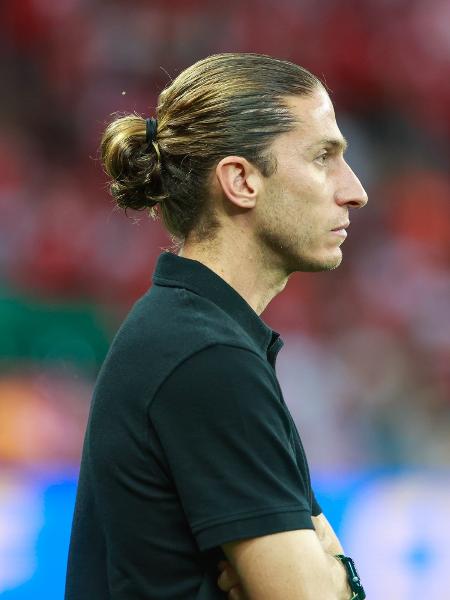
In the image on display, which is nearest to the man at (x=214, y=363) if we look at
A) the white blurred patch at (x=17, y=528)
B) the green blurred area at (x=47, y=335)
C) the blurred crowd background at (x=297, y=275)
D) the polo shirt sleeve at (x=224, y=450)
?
the polo shirt sleeve at (x=224, y=450)

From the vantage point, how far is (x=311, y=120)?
181 centimetres

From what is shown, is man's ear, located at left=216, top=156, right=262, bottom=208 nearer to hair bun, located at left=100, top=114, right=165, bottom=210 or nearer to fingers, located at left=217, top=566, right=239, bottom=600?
hair bun, located at left=100, top=114, right=165, bottom=210

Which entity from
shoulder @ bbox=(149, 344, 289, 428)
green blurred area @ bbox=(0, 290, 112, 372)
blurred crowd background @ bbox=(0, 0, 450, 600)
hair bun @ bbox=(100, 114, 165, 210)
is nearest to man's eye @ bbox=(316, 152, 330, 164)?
hair bun @ bbox=(100, 114, 165, 210)

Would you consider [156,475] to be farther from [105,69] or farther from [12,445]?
[105,69]

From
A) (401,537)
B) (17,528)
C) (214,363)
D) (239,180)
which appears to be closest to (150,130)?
(239,180)

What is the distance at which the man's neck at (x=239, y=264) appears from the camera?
5.80 ft

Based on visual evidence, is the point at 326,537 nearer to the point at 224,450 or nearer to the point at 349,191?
the point at 224,450

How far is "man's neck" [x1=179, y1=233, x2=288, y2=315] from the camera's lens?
1.77 metres

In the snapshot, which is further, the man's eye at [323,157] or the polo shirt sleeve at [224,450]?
the man's eye at [323,157]

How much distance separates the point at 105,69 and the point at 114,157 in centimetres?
524

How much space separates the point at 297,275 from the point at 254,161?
4719 mm

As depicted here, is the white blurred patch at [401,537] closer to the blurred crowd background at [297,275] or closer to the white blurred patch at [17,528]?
the blurred crowd background at [297,275]

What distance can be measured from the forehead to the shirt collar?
11.5 inches

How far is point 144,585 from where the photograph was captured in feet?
5.03
